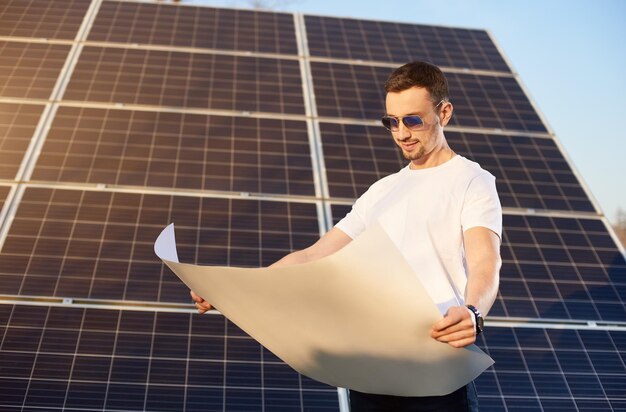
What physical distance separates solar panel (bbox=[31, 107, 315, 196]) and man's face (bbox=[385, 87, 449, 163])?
13.9ft

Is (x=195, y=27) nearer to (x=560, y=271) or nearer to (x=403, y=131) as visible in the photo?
(x=560, y=271)

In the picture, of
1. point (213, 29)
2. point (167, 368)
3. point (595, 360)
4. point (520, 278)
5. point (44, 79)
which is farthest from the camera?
point (213, 29)

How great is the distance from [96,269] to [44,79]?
9.23 ft

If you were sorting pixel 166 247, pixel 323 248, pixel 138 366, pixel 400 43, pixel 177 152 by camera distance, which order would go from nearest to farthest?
pixel 166 247
pixel 323 248
pixel 138 366
pixel 177 152
pixel 400 43

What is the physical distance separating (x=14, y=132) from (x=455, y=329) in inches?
241

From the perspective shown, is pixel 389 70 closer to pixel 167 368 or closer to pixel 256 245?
pixel 256 245

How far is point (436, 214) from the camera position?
2.77m

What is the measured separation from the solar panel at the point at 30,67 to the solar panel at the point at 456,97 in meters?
2.63

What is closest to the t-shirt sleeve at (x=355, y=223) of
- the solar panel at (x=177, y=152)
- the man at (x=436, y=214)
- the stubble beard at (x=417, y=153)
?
the man at (x=436, y=214)

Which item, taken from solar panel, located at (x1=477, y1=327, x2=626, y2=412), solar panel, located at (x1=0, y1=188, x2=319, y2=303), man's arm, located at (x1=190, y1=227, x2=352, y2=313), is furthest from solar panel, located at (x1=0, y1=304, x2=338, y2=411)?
man's arm, located at (x1=190, y1=227, x2=352, y2=313)

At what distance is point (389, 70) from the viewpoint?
29.8ft

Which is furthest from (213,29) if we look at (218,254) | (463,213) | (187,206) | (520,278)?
(463,213)

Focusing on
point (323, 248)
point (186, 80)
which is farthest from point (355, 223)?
point (186, 80)

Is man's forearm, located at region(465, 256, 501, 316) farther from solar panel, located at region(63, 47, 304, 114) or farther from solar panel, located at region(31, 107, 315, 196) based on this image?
solar panel, located at region(63, 47, 304, 114)
